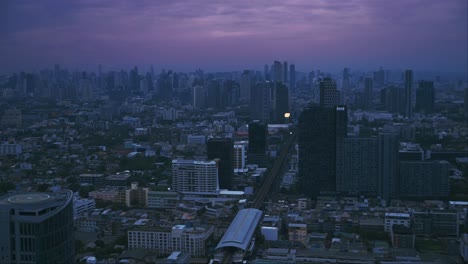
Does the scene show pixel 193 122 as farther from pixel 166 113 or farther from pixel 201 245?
pixel 201 245

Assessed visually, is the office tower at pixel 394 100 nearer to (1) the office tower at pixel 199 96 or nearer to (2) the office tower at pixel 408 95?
(2) the office tower at pixel 408 95

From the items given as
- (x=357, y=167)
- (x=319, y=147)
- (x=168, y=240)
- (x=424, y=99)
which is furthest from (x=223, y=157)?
(x=424, y=99)

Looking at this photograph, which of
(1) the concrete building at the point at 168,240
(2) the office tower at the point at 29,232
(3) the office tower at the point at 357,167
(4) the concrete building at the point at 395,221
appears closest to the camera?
(2) the office tower at the point at 29,232

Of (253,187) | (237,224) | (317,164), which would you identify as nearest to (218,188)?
(253,187)

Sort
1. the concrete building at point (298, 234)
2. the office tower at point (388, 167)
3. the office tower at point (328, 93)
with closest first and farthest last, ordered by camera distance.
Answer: the concrete building at point (298, 234), the office tower at point (388, 167), the office tower at point (328, 93)

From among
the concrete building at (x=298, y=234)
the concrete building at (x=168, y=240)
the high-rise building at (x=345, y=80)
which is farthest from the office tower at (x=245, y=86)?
the concrete building at (x=168, y=240)

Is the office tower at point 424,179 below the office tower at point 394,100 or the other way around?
below
